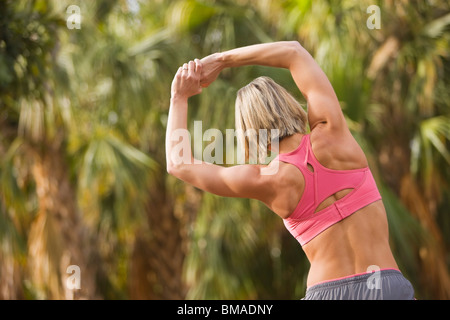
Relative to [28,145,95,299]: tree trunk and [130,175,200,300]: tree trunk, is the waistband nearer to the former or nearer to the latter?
[28,145,95,299]: tree trunk

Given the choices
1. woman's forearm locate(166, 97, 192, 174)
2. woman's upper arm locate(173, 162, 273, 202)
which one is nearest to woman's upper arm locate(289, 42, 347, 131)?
woman's upper arm locate(173, 162, 273, 202)

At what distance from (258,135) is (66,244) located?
488 centimetres

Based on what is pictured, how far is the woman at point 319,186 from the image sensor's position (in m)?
1.88

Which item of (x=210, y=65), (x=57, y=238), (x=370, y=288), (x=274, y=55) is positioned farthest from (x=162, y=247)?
(x=370, y=288)

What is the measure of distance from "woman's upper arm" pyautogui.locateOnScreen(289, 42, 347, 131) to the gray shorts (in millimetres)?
472

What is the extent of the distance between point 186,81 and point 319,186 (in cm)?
57

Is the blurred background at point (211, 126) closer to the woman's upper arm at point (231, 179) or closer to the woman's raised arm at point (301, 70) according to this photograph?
the woman's raised arm at point (301, 70)

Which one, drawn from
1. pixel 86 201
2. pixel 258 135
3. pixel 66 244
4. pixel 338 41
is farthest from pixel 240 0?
pixel 258 135

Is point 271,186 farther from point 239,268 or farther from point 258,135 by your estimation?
point 239,268

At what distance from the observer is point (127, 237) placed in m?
7.36

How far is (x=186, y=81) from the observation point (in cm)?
207

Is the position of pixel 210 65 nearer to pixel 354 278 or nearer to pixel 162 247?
pixel 354 278

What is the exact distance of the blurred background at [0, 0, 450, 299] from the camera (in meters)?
5.90

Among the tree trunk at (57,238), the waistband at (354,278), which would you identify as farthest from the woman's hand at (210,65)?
the tree trunk at (57,238)
